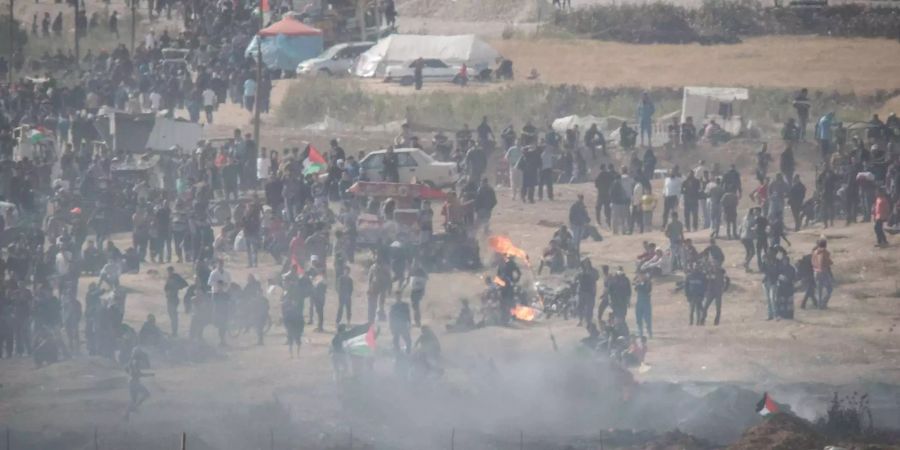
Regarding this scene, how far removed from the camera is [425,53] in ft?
190

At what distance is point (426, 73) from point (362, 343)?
29.3m

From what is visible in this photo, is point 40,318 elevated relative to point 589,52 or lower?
lower

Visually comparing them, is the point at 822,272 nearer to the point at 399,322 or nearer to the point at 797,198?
the point at 797,198

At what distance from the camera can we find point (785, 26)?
65.2 metres

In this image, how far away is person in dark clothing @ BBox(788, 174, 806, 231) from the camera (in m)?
37.6

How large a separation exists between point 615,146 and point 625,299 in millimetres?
15973

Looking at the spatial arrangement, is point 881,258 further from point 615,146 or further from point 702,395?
point 615,146

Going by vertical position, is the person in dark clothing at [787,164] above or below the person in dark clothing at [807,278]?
above

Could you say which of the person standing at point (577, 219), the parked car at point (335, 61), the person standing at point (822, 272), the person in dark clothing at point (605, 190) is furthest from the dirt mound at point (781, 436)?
the parked car at point (335, 61)

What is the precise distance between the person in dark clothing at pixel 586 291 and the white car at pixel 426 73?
83.1 ft

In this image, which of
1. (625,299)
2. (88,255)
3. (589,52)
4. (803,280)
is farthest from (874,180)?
(589,52)

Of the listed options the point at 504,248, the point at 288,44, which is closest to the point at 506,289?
the point at 504,248

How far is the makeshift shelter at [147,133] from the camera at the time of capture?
148 ft

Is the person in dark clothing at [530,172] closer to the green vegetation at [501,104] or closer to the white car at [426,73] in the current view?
the green vegetation at [501,104]
